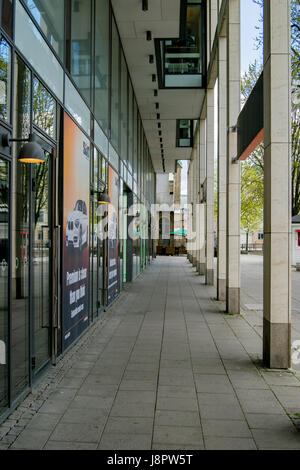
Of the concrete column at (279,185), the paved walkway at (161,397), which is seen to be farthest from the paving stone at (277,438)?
the concrete column at (279,185)

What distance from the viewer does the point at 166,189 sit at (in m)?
47.3

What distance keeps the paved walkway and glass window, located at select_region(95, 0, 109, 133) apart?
4677mm

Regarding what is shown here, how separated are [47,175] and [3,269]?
6.82 ft

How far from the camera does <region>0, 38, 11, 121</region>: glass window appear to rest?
13.5 feet

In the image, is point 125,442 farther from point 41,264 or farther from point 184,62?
point 184,62

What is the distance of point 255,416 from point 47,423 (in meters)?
1.97

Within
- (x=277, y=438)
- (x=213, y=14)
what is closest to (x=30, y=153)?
(x=277, y=438)

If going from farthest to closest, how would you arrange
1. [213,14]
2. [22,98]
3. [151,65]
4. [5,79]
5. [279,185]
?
[213,14]
[151,65]
[279,185]
[22,98]
[5,79]

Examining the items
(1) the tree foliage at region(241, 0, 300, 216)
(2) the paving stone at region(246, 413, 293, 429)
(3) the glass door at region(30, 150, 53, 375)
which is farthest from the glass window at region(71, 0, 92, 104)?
(1) the tree foliage at region(241, 0, 300, 216)

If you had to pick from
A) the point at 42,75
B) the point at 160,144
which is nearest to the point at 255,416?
the point at 42,75

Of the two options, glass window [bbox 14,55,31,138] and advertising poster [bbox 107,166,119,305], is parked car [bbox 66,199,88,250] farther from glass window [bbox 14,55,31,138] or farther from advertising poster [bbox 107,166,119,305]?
advertising poster [bbox 107,166,119,305]

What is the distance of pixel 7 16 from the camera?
4230 millimetres

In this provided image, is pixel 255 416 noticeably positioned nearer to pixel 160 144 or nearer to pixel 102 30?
pixel 102 30

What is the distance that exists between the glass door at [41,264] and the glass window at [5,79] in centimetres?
103
